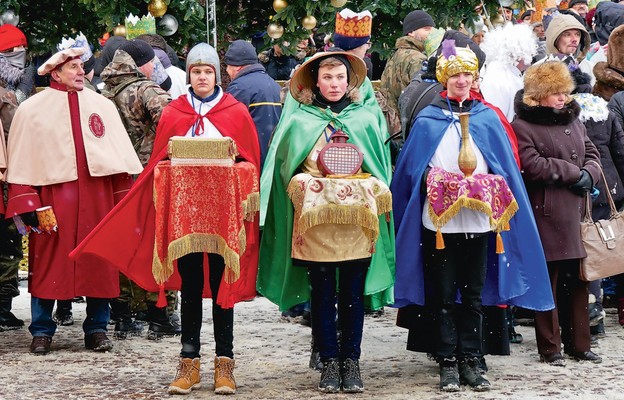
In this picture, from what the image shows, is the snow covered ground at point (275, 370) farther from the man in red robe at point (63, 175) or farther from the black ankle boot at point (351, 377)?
the man in red robe at point (63, 175)

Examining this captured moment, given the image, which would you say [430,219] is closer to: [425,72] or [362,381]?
[362,381]

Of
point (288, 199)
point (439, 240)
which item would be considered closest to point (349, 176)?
point (288, 199)

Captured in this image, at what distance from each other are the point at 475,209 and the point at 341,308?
1025mm

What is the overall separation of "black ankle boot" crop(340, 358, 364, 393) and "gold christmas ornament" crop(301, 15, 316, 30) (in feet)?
17.2

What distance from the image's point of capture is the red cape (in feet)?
24.8

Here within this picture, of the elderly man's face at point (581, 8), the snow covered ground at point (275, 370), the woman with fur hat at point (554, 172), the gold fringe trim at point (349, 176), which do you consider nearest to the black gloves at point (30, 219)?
the snow covered ground at point (275, 370)

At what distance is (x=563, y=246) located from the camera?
8344 mm

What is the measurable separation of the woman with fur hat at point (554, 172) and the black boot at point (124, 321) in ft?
10.4

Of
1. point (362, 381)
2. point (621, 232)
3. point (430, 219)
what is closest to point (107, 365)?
point (362, 381)

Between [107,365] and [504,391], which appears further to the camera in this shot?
[107,365]

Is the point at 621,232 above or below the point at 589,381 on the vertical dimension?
above

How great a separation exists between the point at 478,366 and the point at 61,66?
3.64m

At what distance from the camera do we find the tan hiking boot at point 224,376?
24.4 ft

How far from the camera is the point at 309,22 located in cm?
1202
